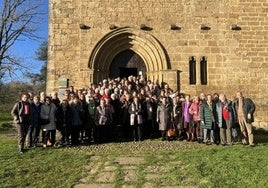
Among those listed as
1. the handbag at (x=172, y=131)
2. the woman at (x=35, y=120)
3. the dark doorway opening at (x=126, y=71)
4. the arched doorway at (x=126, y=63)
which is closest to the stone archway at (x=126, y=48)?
the arched doorway at (x=126, y=63)

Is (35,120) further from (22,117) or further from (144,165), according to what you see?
(144,165)

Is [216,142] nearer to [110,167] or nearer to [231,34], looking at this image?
[110,167]

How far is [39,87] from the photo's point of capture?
37.5 meters

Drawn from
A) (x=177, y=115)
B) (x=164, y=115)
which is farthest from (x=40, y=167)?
(x=177, y=115)

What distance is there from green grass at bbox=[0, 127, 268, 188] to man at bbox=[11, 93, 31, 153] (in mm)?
375

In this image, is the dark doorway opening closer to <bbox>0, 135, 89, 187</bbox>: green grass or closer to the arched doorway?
the arched doorway

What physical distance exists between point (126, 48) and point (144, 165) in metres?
7.33

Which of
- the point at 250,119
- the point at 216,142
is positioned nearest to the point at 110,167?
the point at 216,142

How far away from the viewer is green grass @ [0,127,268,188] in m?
6.21

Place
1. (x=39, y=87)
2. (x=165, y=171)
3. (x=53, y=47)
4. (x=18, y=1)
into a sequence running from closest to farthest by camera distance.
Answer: (x=165, y=171), (x=53, y=47), (x=18, y=1), (x=39, y=87)

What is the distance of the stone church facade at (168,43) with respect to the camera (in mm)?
13305

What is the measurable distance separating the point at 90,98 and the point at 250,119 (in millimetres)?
4577

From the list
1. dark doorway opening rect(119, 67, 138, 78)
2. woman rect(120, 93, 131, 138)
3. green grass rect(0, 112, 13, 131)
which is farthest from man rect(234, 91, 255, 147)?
green grass rect(0, 112, 13, 131)

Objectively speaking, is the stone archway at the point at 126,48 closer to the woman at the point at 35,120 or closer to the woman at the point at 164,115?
the woman at the point at 164,115
